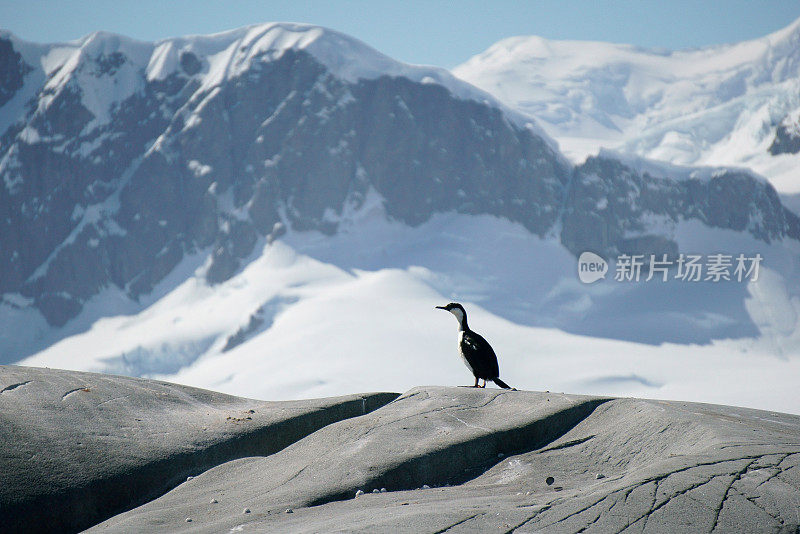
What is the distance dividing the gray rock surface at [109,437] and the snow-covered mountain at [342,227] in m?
141

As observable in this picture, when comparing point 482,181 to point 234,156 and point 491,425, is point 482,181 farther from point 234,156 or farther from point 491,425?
point 491,425

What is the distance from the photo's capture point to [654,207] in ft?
624

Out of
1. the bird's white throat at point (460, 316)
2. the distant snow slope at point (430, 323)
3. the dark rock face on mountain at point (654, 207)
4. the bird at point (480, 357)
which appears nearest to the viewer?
the bird at point (480, 357)

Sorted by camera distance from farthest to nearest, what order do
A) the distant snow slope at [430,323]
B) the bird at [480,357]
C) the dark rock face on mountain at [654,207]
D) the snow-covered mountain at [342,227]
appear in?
the dark rock face on mountain at [654,207] → the snow-covered mountain at [342,227] → the distant snow slope at [430,323] → the bird at [480,357]

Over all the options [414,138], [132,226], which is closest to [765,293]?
[414,138]

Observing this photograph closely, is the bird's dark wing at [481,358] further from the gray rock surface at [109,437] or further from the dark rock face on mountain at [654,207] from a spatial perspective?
the dark rock face on mountain at [654,207]

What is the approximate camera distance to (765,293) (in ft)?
567

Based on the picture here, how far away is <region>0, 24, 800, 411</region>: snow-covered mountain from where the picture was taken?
16425cm

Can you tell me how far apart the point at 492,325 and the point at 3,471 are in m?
150

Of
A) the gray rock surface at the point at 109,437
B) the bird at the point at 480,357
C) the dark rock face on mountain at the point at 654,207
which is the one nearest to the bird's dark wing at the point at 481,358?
the bird at the point at 480,357

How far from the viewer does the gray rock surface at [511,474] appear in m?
8.47

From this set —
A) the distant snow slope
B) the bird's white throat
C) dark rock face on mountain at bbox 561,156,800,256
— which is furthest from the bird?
dark rock face on mountain at bbox 561,156,800,256

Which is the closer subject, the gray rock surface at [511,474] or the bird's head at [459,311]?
the gray rock surface at [511,474]

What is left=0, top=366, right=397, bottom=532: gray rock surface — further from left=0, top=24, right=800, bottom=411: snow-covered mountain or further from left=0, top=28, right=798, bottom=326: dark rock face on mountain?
left=0, top=28, right=798, bottom=326: dark rock face on mountain
